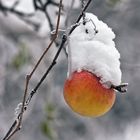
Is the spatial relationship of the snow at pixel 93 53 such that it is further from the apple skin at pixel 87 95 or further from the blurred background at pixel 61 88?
the blurred background at pixel 61 88

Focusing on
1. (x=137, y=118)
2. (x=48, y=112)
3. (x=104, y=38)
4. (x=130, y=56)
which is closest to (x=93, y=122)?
(x=137, y=118)

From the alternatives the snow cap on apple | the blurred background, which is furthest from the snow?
the blurred background

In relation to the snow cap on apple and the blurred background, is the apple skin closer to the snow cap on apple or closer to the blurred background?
the snow cap on apple

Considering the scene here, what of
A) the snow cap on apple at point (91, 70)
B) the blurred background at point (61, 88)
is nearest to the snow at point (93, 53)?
the snow cap on apple at point (91, 70)

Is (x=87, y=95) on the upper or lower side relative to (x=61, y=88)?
lower

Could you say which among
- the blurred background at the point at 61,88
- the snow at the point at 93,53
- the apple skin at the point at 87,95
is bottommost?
the apple skin at the point at 87,95

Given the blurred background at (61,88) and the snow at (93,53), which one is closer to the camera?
the snow at (93,53)

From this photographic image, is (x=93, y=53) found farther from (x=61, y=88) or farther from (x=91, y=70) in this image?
(x=61, y=88)

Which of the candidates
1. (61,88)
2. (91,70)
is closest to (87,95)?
(91,70)
